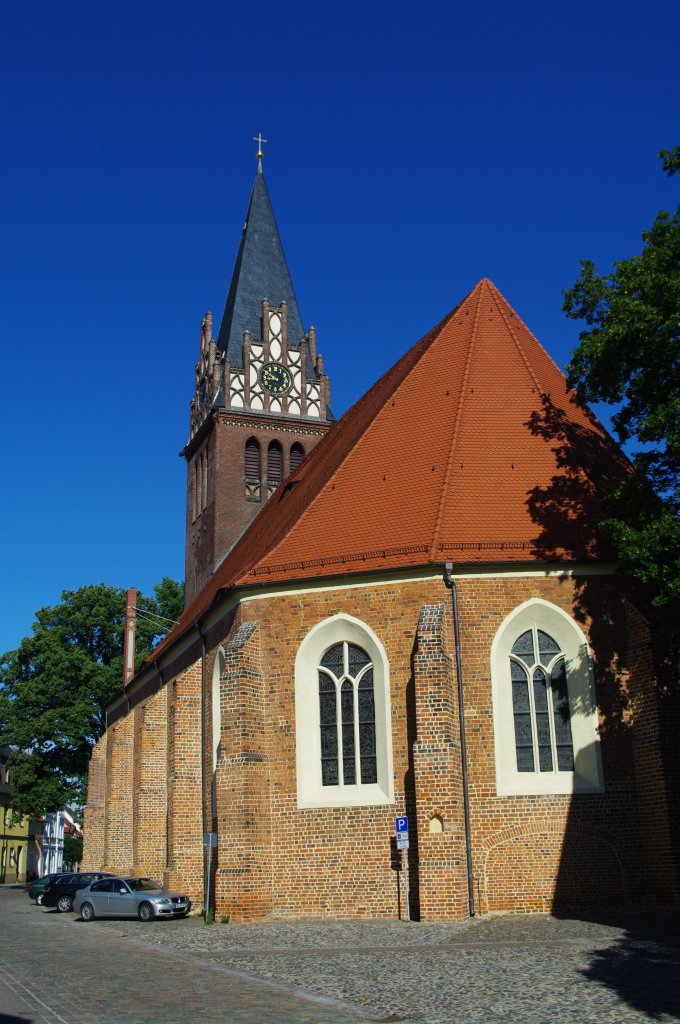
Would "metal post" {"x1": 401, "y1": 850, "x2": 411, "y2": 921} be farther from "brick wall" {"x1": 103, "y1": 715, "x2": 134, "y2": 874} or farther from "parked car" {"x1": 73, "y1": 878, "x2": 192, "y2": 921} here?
"brick wall" {"x1": 103, "y1": 715, "x2": 134, "y2": 874}

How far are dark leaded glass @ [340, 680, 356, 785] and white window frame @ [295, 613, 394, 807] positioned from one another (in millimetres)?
206

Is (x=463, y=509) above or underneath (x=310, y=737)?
above

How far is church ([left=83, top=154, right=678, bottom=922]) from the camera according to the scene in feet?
53.6

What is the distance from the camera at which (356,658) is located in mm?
18391

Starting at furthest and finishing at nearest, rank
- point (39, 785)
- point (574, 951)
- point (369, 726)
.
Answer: point (39, 785) < point (369, 726) < point (574, 951)

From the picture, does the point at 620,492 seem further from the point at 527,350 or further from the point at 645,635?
the point at 527,350

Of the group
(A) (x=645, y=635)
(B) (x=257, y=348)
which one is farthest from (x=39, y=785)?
(A) (x=645, y=635)

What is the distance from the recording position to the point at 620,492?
15734 millimetres

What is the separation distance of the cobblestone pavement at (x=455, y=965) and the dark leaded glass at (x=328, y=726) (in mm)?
2497

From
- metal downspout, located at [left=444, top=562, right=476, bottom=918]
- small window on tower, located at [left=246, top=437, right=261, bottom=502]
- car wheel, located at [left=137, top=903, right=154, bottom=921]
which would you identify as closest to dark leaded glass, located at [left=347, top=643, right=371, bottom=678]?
metal downspout, located at [left=444, top=562, right=476, bottom=918]

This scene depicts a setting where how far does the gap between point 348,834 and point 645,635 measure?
593 cm

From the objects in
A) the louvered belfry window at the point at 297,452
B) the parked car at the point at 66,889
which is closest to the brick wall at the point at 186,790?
the parked car at the point at 66,889

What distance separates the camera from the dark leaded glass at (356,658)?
18.3 meters

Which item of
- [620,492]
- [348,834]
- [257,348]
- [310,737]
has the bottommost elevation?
[348,834]
